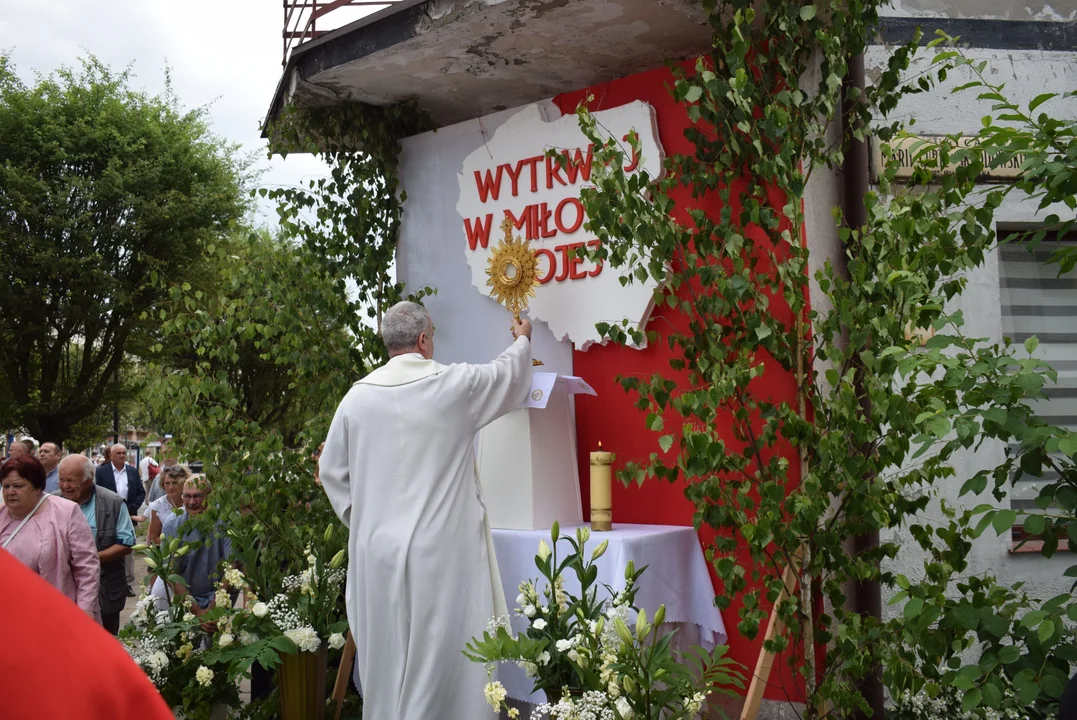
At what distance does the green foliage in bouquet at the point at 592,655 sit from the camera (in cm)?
340

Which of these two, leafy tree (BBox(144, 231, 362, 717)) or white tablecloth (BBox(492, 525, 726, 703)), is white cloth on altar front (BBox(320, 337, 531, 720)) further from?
leafy tree (BBox(144, 231, 362, 717))

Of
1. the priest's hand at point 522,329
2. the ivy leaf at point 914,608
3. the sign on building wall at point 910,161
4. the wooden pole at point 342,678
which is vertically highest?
the sign on building wall at point 910,161

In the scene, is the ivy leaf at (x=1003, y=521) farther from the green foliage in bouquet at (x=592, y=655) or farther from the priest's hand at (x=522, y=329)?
the priest's hand at (x=522, y=329)

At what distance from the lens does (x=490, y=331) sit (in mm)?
5656

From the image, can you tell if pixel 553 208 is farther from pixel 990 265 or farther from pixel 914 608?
pixel 914 608

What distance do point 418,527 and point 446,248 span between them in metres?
2.12

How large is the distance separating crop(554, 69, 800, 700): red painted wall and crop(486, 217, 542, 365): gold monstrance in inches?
17.2

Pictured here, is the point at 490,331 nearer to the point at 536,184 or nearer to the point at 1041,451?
the point at 536,184

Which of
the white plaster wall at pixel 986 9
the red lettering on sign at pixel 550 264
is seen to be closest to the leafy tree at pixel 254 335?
the red lettering on sign at pixel 550 264

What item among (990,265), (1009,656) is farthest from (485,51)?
(1009,656)

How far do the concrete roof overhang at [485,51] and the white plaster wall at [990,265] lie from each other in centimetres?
116

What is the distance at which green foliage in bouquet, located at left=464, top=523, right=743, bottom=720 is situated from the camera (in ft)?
11.1

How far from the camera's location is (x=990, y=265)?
16.8ft

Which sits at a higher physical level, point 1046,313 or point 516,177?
point 516,177
